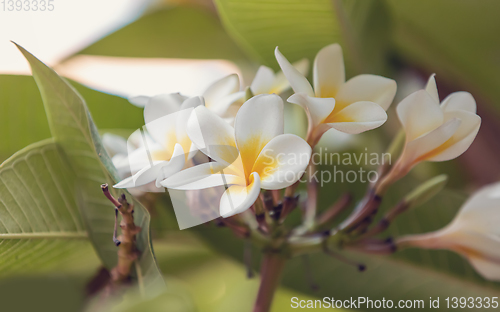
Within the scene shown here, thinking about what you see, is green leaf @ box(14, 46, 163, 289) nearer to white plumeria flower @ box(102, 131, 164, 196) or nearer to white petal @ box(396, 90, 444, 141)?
white plumeria flower @ box(102, 131, 164, 196)

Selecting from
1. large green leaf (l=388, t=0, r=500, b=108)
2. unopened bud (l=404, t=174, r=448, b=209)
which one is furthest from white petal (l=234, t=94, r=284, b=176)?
large green leaf (l=388, t=0, r=500, b=108)

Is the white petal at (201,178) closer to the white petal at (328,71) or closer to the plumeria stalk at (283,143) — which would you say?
the plumeria stalk at (283,143)

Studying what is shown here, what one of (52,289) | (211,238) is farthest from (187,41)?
(52,289)

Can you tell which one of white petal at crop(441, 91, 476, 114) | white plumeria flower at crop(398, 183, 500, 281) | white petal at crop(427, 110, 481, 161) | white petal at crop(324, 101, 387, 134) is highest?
white petal at crop(324, 101, 387, 134)

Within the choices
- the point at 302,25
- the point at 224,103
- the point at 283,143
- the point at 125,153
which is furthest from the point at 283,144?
the point at 302,25

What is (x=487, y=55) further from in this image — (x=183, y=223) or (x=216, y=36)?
(x=183, y=223)

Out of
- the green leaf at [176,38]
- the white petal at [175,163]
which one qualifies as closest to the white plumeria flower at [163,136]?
the white petal at [175,163]
